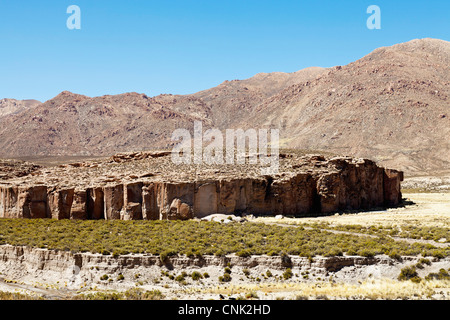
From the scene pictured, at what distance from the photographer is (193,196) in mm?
37500

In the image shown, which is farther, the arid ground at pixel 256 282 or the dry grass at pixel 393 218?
the dry grass at pixel 393 218

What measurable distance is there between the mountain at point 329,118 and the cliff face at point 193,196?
2855 inches

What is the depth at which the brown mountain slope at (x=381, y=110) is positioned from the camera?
4776 inches

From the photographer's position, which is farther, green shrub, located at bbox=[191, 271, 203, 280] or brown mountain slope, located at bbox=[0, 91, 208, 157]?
brown mountain slope, located at bbox=[0, 91, 208, 157]

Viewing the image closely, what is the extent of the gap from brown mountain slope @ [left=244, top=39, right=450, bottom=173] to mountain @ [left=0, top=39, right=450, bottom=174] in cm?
27

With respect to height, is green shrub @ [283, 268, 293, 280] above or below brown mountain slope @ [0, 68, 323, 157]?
below

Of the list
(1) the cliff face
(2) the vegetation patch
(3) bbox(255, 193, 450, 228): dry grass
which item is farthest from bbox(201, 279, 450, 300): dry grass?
(1) the cliff face

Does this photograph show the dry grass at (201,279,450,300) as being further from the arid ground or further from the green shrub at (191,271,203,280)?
the green shrub at (191,271,203,280)

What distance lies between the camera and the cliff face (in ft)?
123

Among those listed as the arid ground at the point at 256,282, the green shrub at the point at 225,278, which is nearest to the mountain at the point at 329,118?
the arid ground at the point at 256,282

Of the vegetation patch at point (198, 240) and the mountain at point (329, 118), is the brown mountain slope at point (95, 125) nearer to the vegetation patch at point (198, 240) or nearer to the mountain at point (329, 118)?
the mountain at point (329, 118)

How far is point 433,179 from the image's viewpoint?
91.1 meters
